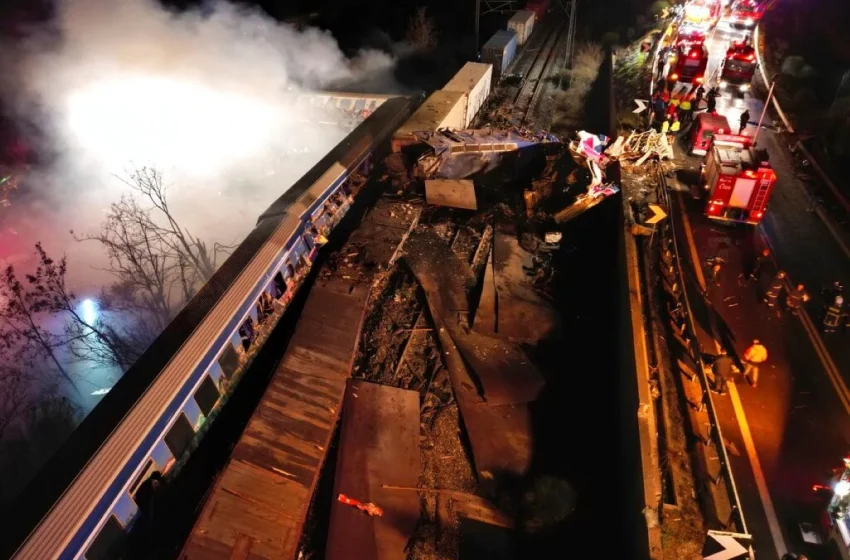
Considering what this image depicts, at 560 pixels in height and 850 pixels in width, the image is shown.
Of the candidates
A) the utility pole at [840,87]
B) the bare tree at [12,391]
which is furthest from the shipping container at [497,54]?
the bare tree at [12,391]

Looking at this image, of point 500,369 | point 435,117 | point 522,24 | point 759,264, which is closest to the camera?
point 500,369

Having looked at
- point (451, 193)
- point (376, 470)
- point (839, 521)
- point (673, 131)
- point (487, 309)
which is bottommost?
point (376, 470)

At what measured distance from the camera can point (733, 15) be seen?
2650cm

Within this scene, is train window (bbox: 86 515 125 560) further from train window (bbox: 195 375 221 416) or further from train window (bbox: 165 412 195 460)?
train window (bbox: 195 375 221 416)

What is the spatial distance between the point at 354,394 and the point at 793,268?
30.3 ft

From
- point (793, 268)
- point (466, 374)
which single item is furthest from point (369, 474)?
point (793, 268)

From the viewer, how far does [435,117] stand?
1506 centimetres

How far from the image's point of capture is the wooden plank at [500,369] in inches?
322

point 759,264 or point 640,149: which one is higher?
point 640,149

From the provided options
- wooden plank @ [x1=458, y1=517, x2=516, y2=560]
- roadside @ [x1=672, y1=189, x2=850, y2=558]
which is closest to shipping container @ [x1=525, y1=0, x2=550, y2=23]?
roadside @ [x1=672, y1=189, x2=850, y2=558]

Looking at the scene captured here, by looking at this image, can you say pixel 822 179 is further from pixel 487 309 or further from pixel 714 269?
pixel 487 309

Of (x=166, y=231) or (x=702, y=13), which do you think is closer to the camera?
(x=166, y=231)

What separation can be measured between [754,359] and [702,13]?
23.1m

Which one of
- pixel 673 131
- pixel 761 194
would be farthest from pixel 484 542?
pixel 673 131
